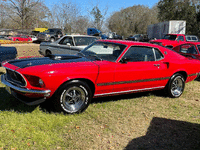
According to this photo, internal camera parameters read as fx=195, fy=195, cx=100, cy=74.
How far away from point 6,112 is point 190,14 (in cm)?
3532

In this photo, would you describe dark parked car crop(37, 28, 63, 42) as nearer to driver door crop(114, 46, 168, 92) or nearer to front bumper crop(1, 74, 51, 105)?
driver door crop(114, 46, 168, 92)

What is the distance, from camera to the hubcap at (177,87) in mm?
5392

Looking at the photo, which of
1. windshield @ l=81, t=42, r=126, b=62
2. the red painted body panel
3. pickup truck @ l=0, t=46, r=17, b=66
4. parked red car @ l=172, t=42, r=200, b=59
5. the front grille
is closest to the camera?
the red painted body panel

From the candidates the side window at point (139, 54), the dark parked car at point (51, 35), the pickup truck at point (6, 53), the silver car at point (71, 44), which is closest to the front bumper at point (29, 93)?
the side window at point (139, 54)

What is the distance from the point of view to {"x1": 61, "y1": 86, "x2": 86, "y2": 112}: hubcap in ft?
12.3

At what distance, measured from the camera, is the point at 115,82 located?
14.0 feet

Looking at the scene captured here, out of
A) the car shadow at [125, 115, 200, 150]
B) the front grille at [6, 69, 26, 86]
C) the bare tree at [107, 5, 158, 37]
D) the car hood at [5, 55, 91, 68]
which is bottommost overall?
the car shadow at [125, 115, 200, 150]

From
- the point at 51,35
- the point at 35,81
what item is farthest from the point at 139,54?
the point at 51,35

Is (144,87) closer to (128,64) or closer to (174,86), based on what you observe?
(128,64)

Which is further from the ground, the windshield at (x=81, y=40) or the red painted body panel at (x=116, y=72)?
the windshield at (x=81, y=40)

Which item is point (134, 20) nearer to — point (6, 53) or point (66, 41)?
point (66, 41)

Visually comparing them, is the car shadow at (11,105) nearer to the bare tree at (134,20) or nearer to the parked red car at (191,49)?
the parked red car at (191,49)

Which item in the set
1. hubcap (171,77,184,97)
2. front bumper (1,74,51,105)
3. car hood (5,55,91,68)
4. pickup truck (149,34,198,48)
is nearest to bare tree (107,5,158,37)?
pickup truck (149,34,198,48)

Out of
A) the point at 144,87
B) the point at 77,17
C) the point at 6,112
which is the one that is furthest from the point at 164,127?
the point at 77,17
